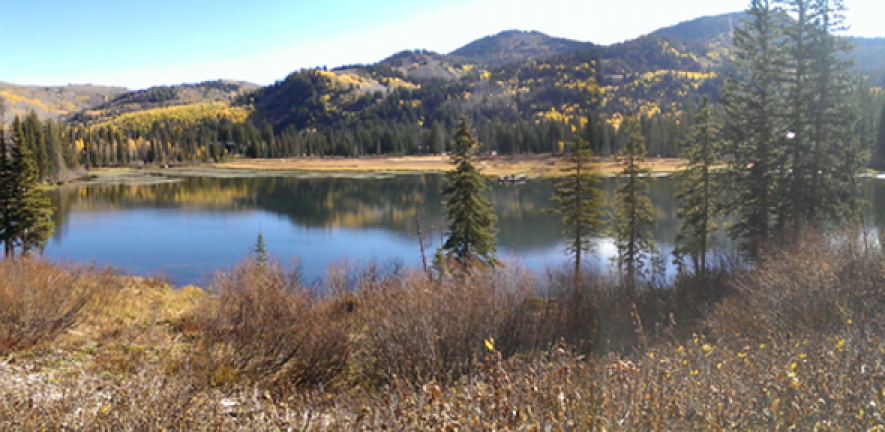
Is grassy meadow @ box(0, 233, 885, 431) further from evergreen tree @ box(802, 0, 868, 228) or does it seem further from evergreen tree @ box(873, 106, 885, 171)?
evergreen tree @ box(873, 106, 885, 171)

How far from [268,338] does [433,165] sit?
95049 mm

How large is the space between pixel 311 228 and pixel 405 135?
10013 cm

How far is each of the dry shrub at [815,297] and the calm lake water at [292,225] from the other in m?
10.7

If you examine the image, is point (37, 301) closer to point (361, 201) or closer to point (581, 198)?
point (581, 198)

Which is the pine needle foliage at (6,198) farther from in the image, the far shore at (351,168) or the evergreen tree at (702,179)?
the far shore at (351,168)

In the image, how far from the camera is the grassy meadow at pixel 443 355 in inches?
149

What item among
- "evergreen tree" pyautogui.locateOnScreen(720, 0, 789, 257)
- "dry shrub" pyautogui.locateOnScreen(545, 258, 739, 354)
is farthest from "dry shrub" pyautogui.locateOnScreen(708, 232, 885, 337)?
"evergreen tree" pyautogui.locateOnScreen(720, 0, 789, 257)

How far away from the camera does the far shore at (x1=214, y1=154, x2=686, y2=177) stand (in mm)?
86731

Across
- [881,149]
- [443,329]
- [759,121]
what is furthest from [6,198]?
[881,149]

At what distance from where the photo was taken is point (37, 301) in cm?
873

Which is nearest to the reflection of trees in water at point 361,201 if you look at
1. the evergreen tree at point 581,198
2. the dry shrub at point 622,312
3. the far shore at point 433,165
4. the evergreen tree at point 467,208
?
the evergreen tree at point 581,198

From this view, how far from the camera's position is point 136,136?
151250 mm

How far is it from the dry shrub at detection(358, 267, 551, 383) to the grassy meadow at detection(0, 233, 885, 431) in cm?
4

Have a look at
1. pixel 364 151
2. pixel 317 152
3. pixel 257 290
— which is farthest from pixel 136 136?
pixel 257 290
